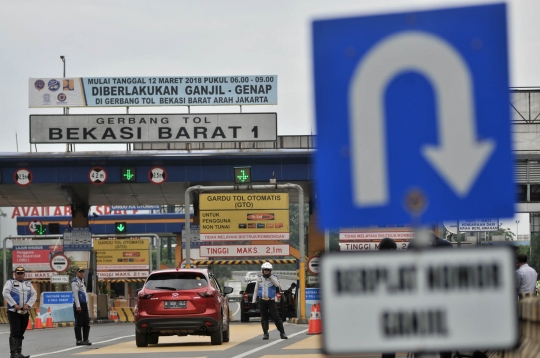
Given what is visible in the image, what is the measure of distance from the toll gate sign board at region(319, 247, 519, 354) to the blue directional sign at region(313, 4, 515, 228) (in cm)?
26

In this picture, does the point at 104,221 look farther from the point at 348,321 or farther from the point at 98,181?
the point at 348,321

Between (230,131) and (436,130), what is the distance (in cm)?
3417

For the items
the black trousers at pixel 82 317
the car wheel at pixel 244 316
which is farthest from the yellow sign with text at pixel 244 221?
the black trousers at pixel 82 317

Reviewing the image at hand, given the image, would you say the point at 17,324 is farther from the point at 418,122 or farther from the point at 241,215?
the point at 241,215

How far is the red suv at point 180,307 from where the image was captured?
20.9m

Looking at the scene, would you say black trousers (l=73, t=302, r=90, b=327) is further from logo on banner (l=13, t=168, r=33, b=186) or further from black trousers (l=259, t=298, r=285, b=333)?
logo on banner (l=13, t=168, r=33, b=186)

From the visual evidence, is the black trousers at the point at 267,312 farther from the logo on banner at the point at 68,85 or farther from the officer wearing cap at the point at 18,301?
the logo on banner at the point at 68,85

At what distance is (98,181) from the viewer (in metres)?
37.4

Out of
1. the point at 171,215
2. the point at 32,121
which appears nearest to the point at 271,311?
the point at 32,121

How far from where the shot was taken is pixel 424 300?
12.9 feet

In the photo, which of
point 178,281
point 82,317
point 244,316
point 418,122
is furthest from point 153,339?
point 418,122

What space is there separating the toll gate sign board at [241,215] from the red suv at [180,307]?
14.6 m

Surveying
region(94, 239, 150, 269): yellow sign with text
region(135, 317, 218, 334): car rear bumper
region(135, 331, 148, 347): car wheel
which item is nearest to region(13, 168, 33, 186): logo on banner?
region(94, 239, 150, 269): yellow sign with text

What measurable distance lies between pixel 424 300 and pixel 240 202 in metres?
32.4
